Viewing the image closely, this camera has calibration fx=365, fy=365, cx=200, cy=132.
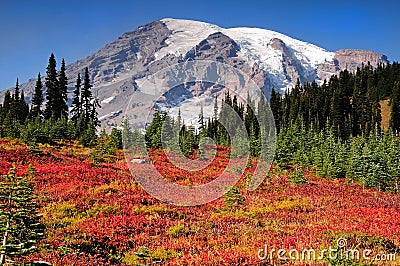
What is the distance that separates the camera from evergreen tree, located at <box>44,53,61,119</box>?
65125mm

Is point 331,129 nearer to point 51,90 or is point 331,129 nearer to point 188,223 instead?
point 51,90

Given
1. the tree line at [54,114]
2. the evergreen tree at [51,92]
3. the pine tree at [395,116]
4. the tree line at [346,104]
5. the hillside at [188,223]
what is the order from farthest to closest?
the tree line at [346,104]
the pine tree at [395,116]
the evergreen tree at [51,92]
the tree line at [54,114]
the hillside at [188,223]

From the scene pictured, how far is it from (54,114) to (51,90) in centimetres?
574

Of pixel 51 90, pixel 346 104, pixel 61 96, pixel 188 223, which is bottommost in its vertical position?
pixel 188 223

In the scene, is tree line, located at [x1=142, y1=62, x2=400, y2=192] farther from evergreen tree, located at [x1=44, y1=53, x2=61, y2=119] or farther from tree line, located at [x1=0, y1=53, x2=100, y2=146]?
evergreen tree, located at [x1=44, y1=53, x2=61, y2=119]

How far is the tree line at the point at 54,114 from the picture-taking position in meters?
44.3

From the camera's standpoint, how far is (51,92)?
217ft
